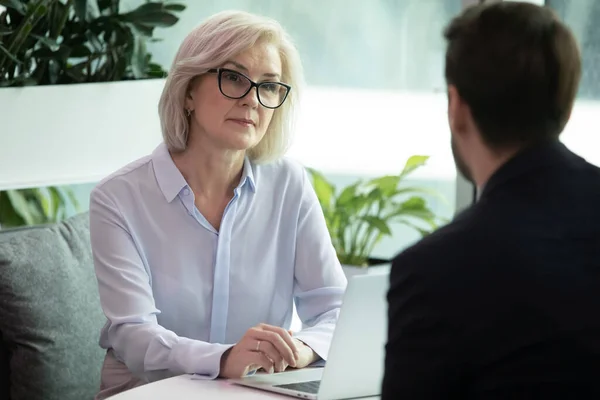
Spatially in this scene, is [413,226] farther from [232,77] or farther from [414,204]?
[232,77]

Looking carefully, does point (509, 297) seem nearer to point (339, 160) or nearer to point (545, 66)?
point (545, 66)

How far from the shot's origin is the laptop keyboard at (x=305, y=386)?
1810mm

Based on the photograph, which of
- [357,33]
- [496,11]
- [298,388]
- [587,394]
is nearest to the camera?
[587,394]

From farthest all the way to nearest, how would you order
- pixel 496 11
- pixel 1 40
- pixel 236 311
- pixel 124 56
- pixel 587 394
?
1. pixel 124 56
2. pixel 1 40
3. pixel 236 311
4. pixel 496 11
5. pixel 587 394

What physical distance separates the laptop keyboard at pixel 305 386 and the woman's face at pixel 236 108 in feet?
2.16

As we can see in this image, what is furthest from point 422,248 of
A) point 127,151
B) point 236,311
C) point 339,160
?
point 339,160

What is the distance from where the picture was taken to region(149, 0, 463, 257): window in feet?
12.5

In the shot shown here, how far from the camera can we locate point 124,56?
11.6 feet

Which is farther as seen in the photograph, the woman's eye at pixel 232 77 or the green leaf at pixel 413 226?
the green leaf at pixel 413 226

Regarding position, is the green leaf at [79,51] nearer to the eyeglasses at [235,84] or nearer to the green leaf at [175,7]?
the green leaf at [175,7]

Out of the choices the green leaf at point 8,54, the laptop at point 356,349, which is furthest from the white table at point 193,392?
the green leaf at point 8,54

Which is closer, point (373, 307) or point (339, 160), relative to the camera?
point (373, 307)

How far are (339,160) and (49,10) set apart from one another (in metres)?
1.30

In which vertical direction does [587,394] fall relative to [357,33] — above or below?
below
